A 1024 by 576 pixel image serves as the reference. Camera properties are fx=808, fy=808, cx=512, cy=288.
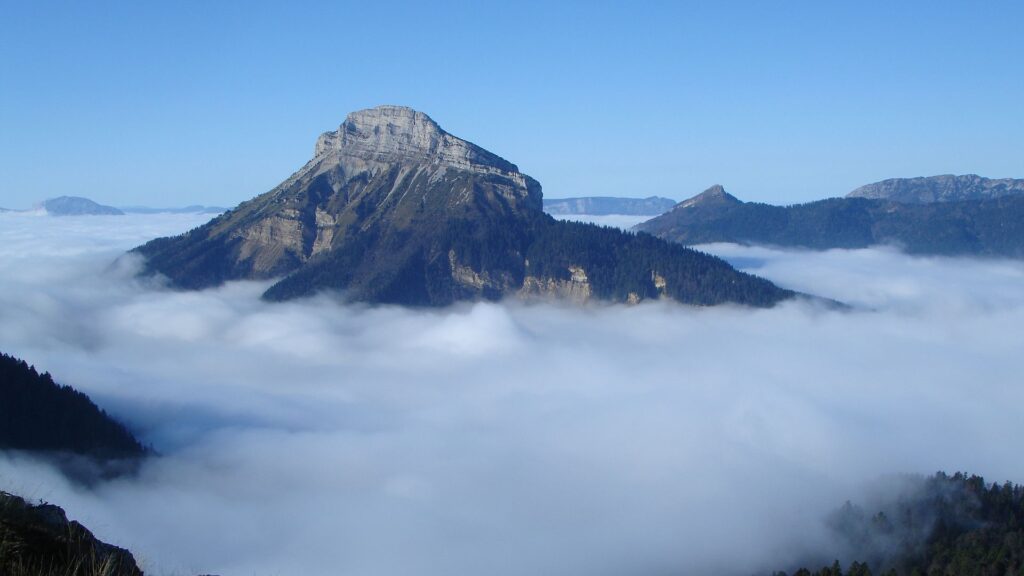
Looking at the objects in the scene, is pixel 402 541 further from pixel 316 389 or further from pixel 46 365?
pixel 46 365

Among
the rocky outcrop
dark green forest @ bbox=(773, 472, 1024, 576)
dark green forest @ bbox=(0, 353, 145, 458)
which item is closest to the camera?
the rocky outcrop

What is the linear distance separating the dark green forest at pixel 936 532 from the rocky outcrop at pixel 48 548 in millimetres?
61994

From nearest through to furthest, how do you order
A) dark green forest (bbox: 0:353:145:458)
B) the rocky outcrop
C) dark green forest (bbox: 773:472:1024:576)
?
the rocky outcrop → dark green forest (bbox: 773:472:1024:576) → dark green forest (bbox: 0:353:145:458)

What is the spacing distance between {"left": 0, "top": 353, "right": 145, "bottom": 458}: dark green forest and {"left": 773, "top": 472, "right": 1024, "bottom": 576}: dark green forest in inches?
3238

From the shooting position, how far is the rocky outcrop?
16.9 meters

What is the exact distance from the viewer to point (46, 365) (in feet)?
518

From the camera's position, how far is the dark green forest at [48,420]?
312 feet

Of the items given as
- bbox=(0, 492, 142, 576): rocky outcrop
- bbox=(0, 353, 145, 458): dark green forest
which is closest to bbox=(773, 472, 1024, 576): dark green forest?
bbox=(0, 492, 142, 576): rocky outcrop

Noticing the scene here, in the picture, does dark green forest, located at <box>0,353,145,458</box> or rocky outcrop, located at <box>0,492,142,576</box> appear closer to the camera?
rocky outcrop, located at <box>0,492,142,576</box>

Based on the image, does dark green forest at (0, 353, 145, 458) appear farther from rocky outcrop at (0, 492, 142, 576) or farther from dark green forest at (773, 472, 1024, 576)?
rocky outcrop at (0, 492, 142, 576)

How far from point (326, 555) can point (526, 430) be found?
6525 centimetres

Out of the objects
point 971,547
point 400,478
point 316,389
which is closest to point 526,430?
point 400,478

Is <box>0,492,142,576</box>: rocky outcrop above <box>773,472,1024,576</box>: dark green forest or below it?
above

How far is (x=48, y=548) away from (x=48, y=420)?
3662 inches
